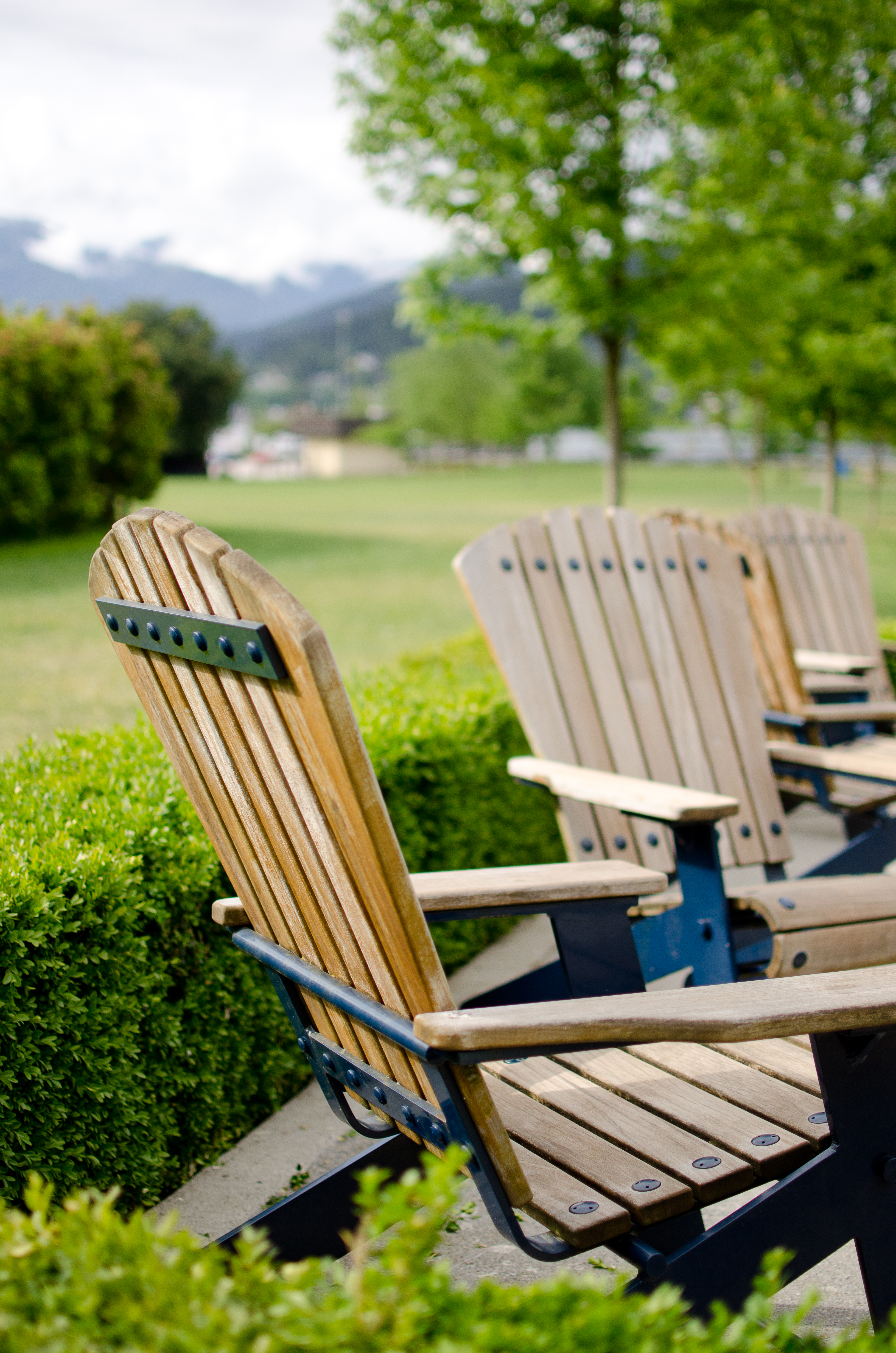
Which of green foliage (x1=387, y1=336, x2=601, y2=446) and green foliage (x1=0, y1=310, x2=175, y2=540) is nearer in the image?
green foliage (x1=0, y1=310, x2=175, y2=540)

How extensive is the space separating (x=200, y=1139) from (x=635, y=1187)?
4.64ft

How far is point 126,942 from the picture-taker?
2.30 metres

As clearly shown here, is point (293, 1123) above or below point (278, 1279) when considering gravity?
below

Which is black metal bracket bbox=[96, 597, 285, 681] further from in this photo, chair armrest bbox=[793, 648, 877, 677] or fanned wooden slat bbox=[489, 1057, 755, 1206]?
chair armrest bbox=[793, 648, 877, 677]

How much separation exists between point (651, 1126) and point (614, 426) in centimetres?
1102

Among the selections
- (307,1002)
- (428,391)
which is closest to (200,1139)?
(307,1002)

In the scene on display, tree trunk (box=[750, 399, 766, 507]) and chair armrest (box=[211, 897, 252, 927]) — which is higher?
chair armrest (box=[211, 897, 252, 927])

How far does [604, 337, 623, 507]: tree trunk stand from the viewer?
11844 mm

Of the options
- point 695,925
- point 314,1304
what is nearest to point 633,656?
point 695,925

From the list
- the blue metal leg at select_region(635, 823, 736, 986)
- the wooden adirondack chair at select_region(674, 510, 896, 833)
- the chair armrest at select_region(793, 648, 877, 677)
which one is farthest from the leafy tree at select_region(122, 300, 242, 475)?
the blue metal leg at select_region(635, 823, 736, 986)

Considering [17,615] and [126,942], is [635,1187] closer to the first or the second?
[126,942]

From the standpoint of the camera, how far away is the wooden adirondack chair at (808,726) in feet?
12.1

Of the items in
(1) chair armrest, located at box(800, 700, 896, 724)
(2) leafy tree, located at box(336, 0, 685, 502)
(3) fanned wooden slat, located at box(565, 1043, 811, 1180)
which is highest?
(2) leafy tree, located at box(336, 0, 685, 502)

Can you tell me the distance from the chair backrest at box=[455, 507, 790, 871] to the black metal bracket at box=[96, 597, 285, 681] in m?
1.51
